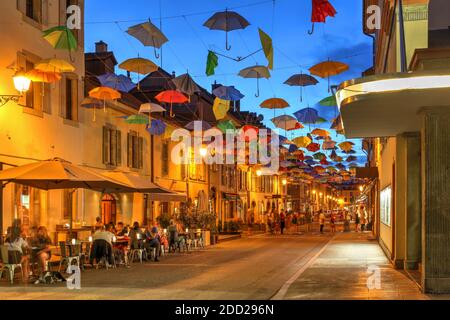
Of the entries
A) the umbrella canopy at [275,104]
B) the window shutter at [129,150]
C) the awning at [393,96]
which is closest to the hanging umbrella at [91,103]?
the umbrella canopy at [275,104]

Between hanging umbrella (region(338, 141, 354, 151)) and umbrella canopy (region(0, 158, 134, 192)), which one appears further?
hanging umbrella (region(338, 141, 354, 151))

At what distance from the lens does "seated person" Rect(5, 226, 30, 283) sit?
1516cm

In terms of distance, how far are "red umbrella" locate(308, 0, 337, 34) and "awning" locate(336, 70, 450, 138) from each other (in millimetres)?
2570

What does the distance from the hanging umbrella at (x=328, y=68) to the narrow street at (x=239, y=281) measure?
596 centimetres

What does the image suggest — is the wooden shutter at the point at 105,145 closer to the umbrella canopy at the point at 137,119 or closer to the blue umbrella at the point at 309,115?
the umbrella canopy at the point at 137,119

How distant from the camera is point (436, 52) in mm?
11594

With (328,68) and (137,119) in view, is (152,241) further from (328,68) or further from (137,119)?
(328,68)

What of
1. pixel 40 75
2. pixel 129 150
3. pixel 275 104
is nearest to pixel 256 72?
pixel 275 104

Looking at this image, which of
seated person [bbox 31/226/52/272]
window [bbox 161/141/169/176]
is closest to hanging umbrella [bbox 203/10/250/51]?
seated person [bbox 31/226/52/272]

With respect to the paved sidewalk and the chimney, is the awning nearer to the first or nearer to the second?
the paved sidewalk

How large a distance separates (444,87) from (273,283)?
A: 677cm

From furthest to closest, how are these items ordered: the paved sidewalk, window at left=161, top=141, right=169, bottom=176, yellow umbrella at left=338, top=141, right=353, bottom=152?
yellow umbrella at left=338, top=141, right=353, bottom=152 → window at left=161, top=141, right=169, bottom=176 → the paved sidewalk

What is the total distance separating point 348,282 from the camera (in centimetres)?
1466

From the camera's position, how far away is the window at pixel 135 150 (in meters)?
31.0
